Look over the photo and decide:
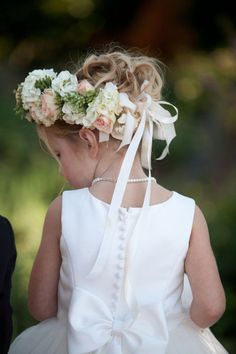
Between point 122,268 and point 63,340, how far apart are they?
0.40 m

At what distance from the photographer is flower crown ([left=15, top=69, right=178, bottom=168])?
3082 millimetres

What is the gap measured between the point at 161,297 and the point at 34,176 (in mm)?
3082

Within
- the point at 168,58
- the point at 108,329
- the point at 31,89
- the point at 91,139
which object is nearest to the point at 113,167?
the point at 91,139

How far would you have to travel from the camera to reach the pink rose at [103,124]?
306 cm

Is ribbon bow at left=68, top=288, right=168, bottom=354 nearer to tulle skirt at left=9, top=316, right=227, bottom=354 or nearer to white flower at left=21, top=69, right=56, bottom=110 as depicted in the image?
tulle skirt at left=9, top=316, right=227, bottom=354

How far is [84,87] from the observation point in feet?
10.3

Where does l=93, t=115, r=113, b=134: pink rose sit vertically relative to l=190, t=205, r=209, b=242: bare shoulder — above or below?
above

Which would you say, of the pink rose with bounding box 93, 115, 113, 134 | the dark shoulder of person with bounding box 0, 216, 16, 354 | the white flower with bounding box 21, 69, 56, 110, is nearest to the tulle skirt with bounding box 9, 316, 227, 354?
the dark shoulder of person with bounding box 0, 216, 16, 354

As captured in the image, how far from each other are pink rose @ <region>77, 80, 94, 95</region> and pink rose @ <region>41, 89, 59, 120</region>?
119mm

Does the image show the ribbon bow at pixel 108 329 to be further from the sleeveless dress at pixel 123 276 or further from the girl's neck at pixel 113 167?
→ the girl's neck at pixel 113 167

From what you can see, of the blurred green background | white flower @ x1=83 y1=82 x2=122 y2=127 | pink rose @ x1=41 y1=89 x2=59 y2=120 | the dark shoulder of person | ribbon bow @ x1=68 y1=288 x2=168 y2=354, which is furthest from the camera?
the blurred green background

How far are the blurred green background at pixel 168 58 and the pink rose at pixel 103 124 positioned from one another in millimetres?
3508

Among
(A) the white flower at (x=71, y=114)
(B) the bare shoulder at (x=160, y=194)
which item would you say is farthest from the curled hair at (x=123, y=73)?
(B) the bare shoulder at (x=160, y=194)

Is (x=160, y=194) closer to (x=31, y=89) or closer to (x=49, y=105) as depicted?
(x=49, y=105)
